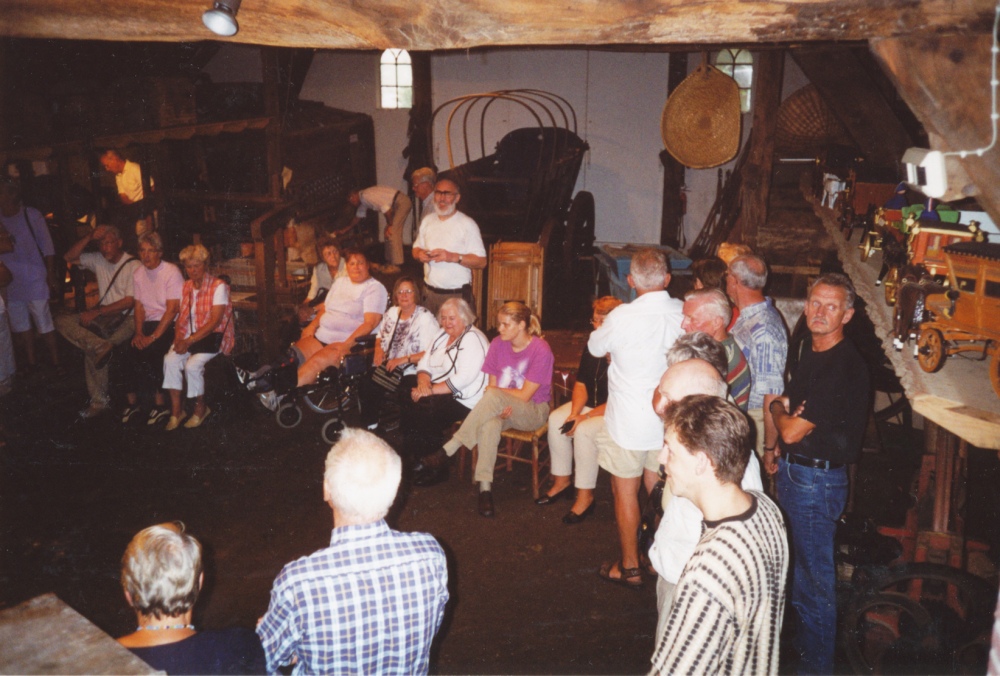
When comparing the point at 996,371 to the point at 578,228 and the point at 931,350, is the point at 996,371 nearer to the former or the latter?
the point at 931,350

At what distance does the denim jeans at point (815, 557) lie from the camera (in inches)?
130

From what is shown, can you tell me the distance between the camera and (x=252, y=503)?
16.5ft

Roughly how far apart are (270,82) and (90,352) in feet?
11.2

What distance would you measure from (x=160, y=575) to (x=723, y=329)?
2769 millimetres

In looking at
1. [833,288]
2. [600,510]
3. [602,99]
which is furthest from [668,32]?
[602,99]

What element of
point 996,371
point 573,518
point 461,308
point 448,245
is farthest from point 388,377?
point 996,371

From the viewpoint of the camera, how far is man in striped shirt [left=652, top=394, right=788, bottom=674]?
1.87 meters

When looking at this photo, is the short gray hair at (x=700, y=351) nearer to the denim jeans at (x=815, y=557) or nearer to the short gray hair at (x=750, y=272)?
the denim jeans at (x=815, y=557)

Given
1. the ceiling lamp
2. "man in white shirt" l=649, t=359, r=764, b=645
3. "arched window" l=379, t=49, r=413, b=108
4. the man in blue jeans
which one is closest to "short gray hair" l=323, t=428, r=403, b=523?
"man in white shirt" l=649, t=359, r=764, b=645

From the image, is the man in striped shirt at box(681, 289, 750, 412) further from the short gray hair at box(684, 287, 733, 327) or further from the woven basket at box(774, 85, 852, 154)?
the woven basket at box(774, 85, 852, 154)

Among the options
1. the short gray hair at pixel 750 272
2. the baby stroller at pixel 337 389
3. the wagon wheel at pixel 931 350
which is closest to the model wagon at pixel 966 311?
the wagon wheel at pixel 931 350

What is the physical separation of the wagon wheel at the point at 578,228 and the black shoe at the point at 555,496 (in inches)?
188

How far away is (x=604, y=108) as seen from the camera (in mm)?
11375

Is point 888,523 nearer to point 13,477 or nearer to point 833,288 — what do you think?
point 833,288
